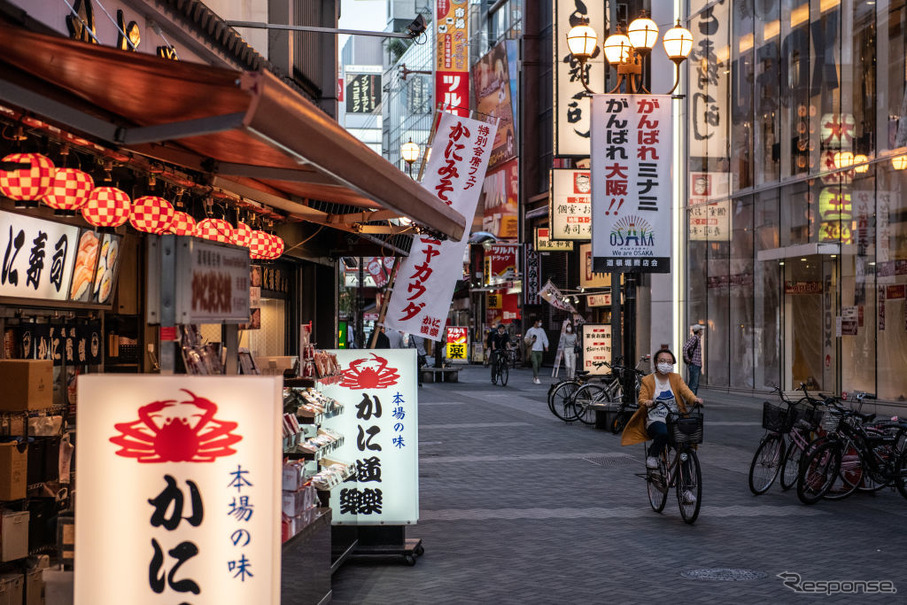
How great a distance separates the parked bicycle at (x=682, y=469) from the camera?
10797mm

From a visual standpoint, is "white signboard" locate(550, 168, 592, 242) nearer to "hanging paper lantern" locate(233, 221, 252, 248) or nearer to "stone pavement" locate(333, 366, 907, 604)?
"stone pavement" locate(333, 366, 907, 604)

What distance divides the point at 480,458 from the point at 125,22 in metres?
8.95

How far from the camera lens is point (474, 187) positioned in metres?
12.5

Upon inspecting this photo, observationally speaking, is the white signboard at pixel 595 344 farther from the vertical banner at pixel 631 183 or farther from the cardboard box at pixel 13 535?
the cardboard box at pixel 13 535

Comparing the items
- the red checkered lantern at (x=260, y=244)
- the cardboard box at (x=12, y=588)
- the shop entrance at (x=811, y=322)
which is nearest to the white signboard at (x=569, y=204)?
the shop entrance at (x=811, y=322)

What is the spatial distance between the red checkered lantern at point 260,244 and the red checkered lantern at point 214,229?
1.06 m

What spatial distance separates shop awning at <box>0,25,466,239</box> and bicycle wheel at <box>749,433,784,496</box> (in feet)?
26.5

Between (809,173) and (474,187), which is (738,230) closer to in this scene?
(809,173)

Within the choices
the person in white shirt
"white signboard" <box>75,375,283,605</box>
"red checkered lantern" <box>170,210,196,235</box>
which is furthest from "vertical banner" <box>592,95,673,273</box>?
the person in white shirt

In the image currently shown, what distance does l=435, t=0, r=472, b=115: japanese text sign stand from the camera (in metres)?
46.1

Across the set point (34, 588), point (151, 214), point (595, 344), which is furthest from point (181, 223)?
point (595, 344)

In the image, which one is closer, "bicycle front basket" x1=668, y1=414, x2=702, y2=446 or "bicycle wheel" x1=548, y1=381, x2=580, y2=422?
"bicycle front basket" x1=668, y1=414, x2=702, y2=446

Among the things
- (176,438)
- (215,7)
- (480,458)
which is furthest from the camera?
(480,458)

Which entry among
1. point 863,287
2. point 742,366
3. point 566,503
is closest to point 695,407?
point 566,503
